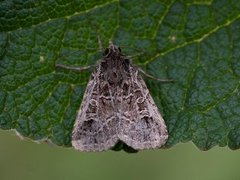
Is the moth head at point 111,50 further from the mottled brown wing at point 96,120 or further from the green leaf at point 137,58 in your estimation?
the mottled brown wing at point 96,120

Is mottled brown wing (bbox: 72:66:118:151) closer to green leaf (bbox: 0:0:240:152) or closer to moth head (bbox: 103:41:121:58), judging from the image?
green leaf (bbox: 0:0:240:152)

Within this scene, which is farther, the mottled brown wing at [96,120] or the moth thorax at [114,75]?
the moth thorax at [114,75]

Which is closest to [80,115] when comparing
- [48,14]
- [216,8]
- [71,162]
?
[48,14]

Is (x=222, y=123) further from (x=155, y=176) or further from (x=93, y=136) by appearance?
(x=155, y=176)

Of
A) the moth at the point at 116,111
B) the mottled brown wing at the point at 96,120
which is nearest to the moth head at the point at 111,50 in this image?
the moth at the point at 116,111

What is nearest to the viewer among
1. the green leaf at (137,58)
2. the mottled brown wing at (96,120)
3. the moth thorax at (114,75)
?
the green leaf at (137,58)

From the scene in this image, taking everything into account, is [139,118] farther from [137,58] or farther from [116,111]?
[137,58]

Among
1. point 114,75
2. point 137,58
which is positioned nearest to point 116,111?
point 114,75
